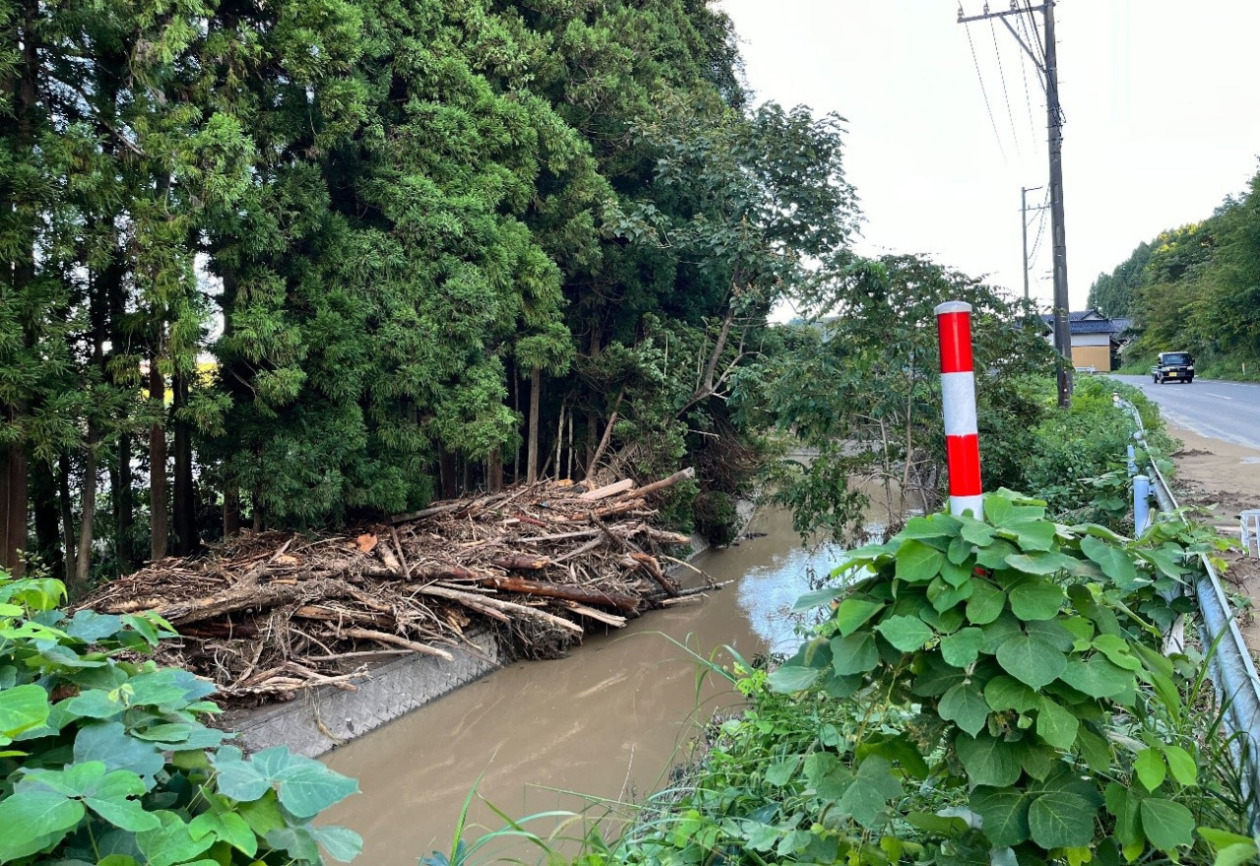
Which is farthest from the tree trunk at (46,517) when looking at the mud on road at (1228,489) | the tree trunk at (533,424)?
the mud on road at (1228,489)

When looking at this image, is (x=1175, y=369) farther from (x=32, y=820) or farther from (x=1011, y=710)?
(x=32, y=820)

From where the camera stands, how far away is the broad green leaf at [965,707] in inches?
61.7

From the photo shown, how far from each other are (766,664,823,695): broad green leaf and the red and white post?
587mm

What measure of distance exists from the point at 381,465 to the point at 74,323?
3.07 m

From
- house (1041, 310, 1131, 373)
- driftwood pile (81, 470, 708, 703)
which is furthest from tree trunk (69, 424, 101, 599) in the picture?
house (1041, 310, 1131, 373)

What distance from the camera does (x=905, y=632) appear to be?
1610mm

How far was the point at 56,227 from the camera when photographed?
6.12 meters

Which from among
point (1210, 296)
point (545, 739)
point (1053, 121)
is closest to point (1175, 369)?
point (1210, 296)

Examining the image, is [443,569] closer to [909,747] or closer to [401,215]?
[401,215]

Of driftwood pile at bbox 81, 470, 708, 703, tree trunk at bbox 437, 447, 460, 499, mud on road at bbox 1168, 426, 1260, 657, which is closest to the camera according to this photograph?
mud on road at bbox 1168, 426, 1260, 657

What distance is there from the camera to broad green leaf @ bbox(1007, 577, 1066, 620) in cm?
157

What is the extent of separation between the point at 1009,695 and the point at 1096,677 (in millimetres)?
158

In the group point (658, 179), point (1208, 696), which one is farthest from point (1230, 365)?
point (1208, 696)

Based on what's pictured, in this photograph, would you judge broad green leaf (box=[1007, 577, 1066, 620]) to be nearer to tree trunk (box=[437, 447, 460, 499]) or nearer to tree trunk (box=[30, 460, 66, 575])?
tree trunk (box=[30, 460, 66, 575])
